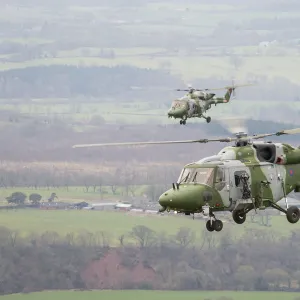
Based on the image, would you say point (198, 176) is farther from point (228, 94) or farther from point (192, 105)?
point (228, 94)

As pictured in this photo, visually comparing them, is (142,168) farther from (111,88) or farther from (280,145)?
(280,145)

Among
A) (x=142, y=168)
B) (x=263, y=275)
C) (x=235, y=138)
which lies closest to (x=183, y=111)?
(x=235, y=138)

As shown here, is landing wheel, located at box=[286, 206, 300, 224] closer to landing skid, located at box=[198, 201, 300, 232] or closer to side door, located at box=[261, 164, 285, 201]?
landing skid, located at box=[198, 201, 300, 232]

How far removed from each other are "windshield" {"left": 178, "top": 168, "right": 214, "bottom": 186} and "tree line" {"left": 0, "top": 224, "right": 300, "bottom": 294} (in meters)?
53.3

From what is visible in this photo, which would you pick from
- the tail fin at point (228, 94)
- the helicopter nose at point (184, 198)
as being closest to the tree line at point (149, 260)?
the tail fin at point (228, 94)

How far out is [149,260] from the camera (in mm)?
99062

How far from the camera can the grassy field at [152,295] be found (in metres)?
96.0

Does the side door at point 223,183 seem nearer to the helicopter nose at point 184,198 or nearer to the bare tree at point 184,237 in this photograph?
the helicopter nose at point 184,198

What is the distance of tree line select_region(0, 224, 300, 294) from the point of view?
9744cm

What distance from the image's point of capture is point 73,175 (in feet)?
317

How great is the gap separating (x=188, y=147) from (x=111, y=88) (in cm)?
1069

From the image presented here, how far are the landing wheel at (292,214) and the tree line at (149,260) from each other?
2046 inches

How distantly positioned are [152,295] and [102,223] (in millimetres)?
5506

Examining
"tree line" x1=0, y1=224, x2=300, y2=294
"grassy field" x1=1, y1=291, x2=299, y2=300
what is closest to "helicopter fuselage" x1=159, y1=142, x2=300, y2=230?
"grassy field" x1=1, y1=291, x2=299, y2=300
